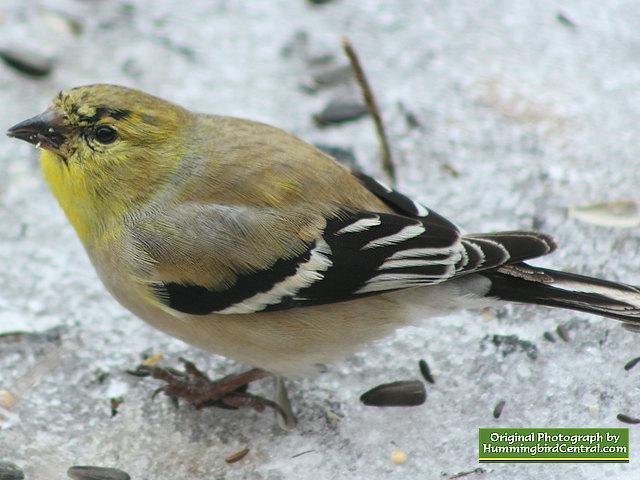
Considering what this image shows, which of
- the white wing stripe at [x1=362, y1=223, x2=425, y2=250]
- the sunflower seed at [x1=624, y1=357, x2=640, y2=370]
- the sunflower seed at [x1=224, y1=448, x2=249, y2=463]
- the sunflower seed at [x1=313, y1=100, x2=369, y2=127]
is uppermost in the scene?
the sunflower seed at [x1=313, y1=100, x2=369, y2=127]

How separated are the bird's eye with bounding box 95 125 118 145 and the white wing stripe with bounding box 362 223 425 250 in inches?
45.9

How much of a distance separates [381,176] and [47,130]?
6.88 feet

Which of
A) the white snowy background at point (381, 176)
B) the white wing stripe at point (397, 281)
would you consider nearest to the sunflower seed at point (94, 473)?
the white snowy background at point (381, 176)

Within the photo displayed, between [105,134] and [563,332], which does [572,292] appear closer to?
[563,332]

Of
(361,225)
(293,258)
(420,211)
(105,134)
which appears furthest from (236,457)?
(105,134)

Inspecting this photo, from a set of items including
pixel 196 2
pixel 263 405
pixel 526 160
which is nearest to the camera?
pixel 263 405

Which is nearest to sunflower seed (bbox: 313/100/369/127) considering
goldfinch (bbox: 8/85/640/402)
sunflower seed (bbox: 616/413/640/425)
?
goldfinch (bbox: 8/85/640/402)

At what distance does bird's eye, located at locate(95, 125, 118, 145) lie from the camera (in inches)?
141

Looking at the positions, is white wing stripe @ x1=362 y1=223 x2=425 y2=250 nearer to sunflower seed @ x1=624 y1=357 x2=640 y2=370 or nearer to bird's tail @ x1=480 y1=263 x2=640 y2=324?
bird's tail @ x1=480 y1=263 x2=640 y2=324

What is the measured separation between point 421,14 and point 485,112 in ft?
3.64

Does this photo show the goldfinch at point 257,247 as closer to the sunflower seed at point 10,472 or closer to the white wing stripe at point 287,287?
the white wing stripe at point 287,287

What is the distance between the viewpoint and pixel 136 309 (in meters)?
3.61

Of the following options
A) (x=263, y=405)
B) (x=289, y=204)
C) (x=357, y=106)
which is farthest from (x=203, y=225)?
(x=357, y=106)

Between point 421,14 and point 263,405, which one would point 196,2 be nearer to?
point 421,14
